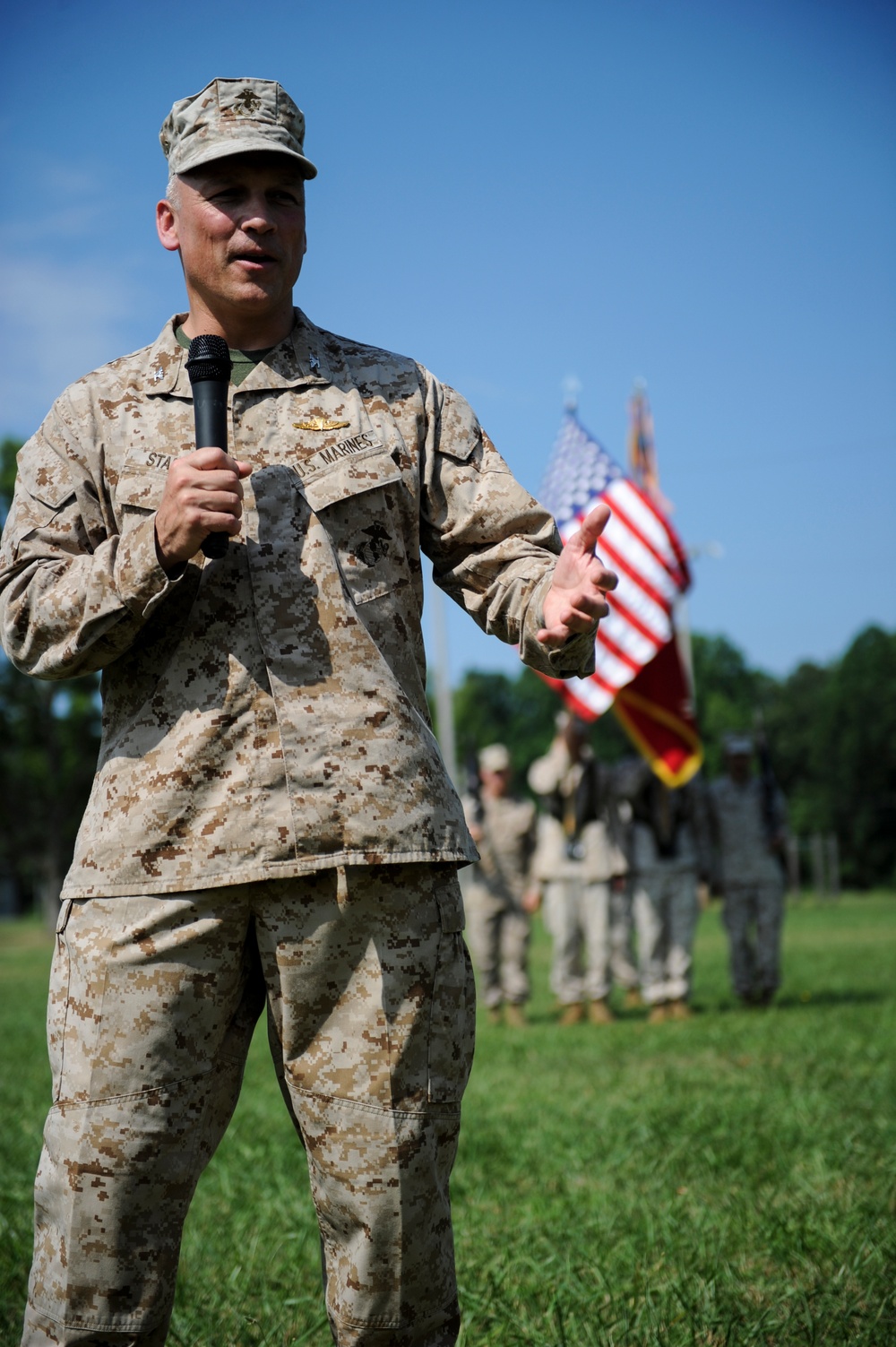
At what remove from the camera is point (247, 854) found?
95.5 inches

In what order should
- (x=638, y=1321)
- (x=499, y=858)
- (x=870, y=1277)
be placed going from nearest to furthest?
1. (x=638, y=1321)
2. (x=870, y=1277)
3. (x=499, y=858)

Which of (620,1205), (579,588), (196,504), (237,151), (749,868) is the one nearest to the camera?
(196,504)

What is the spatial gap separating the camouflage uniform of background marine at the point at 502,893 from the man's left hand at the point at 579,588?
10081 mm

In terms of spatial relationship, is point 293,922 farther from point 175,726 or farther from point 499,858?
point 499,858

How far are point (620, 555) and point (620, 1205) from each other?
22.7ft

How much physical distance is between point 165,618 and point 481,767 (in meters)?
11.6

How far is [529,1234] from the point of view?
14.6 ft

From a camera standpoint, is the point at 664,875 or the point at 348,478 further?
the point at 664,875

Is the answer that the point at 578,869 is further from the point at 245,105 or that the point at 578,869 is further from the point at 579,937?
the point at 245,105

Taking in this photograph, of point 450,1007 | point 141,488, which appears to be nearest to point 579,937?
point 450,1007

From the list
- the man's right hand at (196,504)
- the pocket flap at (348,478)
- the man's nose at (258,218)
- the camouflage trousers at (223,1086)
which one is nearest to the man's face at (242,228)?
the man's nose at (258,218)

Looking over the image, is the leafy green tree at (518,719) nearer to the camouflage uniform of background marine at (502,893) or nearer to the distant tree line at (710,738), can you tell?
the distant tree line at (710,738)

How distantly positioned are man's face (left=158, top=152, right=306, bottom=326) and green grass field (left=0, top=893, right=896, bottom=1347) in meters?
2.38

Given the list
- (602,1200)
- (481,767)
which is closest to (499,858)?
(481,767)
